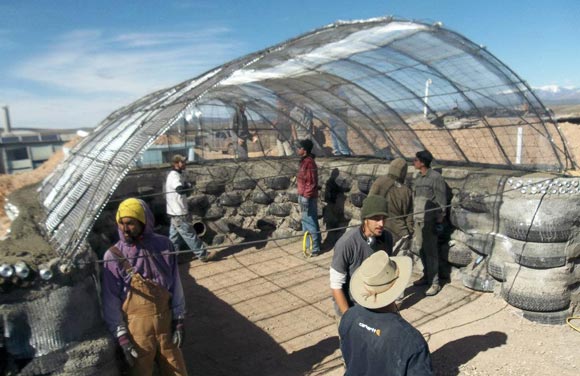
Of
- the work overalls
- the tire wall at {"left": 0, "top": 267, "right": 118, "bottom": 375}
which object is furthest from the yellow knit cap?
the tire wall at {"left": 0, "top": 267, "right": 118, "bottom": 375}

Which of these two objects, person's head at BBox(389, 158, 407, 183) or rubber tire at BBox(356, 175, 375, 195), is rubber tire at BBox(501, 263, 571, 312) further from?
rubber tire at BBox(356, 175, 375, 195)

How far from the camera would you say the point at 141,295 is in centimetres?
288

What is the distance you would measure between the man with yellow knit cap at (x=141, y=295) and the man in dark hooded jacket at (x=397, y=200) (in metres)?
2.88

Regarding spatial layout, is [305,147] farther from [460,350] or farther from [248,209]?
[460,350]

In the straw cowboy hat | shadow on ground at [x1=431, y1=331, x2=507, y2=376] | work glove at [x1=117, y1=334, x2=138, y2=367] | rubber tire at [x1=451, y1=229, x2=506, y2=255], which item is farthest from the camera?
rubber tire at [x1=451, y1=229, x2=506, y2=255]

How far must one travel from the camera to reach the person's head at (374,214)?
3074 millimetres

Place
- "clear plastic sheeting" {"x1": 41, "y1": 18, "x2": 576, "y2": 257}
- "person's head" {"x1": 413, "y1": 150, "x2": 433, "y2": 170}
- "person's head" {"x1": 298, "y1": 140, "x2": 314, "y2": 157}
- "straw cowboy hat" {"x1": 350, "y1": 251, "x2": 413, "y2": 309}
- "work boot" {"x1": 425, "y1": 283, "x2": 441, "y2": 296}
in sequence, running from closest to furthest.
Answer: "straw cowboy hat" {"x1": 350, "y1": 251, "x2": 413, "y2": 309} < "clear plastic sheeting" {"x1": 41, "y1": 18, "x2": 576, "y2": 257} < "person's head" {"x1": 413, "y1": 150, "x2": 433, "y2": 170} < "work boot" {"x1": 425, "y1": 283, "x2": 441, "y2": 296} < "person's head" {"x1": 298, "y1": 140, "x2": 314, "y2": 157}

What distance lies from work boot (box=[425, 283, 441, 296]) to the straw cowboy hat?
3.50m

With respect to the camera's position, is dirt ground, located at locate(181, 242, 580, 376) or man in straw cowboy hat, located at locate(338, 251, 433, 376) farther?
dirt ground, located at locate(181, 242, 580, 376)

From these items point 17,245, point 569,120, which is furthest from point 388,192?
point 569,120

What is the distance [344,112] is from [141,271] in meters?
6.66

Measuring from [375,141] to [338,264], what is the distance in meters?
6.05

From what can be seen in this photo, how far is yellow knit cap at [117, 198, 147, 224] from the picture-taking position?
9.30ft

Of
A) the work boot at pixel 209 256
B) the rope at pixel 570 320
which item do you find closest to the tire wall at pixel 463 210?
the rope at pixel 570 320
